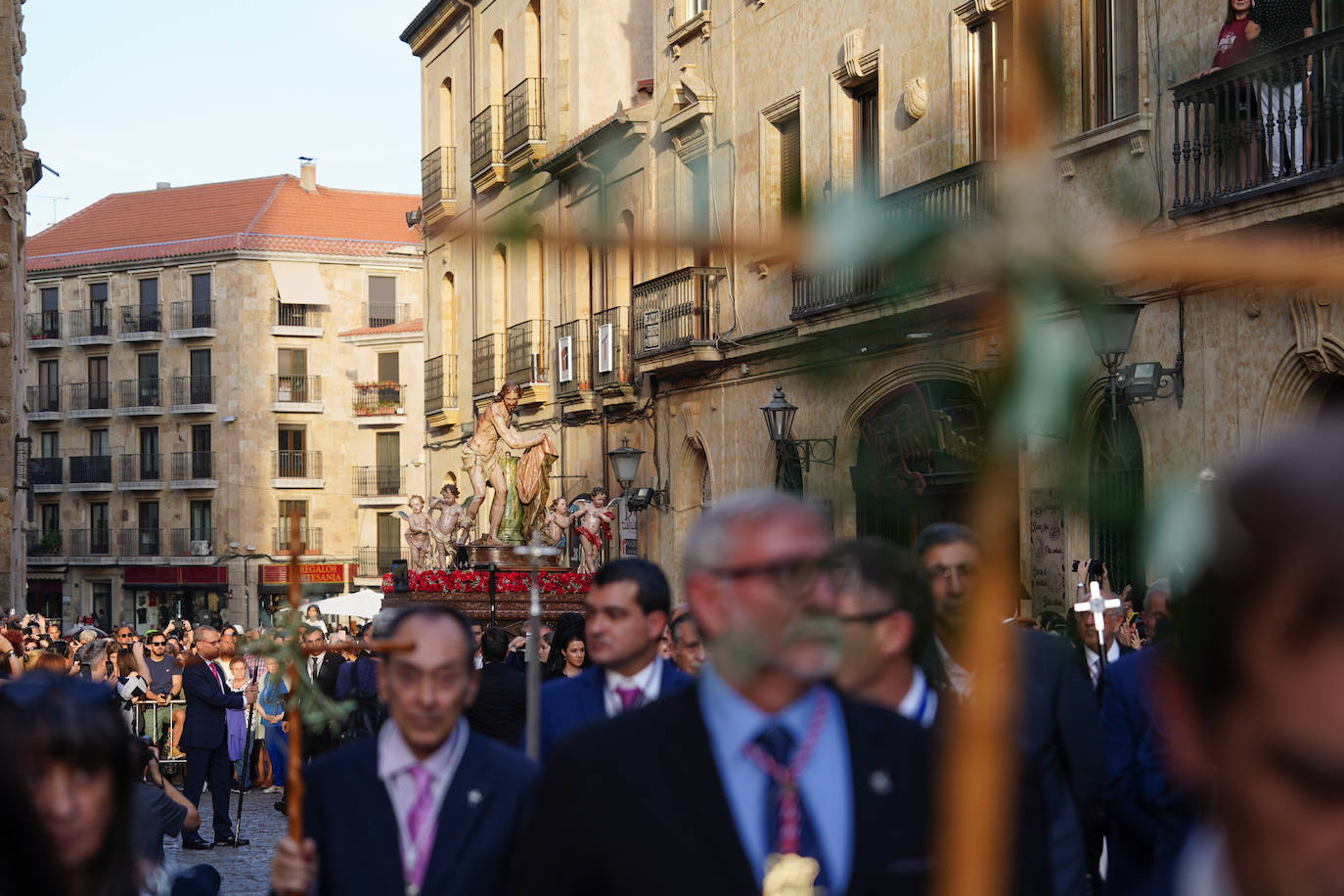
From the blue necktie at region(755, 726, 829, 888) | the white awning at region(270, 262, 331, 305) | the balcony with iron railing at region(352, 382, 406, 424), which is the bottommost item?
the blue necktie at region(755, 726, 829, 888)

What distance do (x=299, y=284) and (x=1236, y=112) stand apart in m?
Answer: 58.5

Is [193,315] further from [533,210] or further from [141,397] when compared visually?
[533,210]

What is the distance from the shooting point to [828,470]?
132 cm

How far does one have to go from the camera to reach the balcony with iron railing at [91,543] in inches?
2357

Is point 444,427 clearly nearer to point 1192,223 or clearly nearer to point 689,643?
point 689,643

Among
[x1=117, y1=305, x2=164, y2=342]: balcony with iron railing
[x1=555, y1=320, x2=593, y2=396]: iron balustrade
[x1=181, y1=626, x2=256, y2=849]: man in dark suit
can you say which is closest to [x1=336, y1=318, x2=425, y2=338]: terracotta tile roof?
[x1=117, y1=305, x2=164, y2=342]: balcony with iron railing

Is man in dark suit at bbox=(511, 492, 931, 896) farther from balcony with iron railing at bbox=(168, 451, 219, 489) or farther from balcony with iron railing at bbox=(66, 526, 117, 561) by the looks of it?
balcony with iron railing at bbox=(66, 526, 117, 561)

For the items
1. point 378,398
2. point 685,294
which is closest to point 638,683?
point 685,294

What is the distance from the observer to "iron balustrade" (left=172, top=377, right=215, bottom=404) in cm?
5828

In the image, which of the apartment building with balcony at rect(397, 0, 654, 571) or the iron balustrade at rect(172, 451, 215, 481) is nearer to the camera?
the apartment building with balcony at rect(397, 0, 654, 571)

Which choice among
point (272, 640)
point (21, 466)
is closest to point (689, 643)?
point (272, 640)

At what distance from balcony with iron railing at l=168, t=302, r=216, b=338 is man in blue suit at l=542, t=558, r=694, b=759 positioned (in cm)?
5432

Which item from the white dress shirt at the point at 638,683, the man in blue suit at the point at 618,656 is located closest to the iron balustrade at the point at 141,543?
the man in blue suit at the point at 618,656

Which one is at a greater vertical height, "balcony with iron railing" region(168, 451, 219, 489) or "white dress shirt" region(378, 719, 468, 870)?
"balcony with iron railing" region(168, 451, 219, 489)
